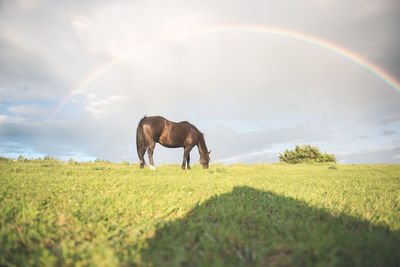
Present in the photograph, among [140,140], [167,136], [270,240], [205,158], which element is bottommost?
[270,240]

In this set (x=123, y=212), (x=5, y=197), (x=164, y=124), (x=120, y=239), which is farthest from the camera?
(x=164, y=124)

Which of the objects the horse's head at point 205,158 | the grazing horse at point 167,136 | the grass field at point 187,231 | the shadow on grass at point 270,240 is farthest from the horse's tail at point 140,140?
the shadow on grass at point 270,240

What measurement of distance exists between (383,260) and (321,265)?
0.56m

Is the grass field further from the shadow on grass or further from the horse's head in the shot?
the horse's head

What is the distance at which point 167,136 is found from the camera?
41.0ft

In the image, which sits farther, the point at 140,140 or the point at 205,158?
the point at 205,158

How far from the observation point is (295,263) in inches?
64.7

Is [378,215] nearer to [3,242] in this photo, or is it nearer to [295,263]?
[295,263]

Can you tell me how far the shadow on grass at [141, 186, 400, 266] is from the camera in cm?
169

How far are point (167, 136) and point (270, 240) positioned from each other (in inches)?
427

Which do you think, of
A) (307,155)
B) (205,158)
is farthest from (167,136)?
(307,155)

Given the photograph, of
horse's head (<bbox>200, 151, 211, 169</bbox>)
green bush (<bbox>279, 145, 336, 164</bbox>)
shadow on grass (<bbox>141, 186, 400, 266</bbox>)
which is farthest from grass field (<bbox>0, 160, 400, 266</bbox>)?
green bush (<bbox>279, 145, 336, 164</bbox>)

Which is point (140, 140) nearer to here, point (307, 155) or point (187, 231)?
point (187, 231)

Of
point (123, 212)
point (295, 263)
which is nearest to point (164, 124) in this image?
point (123, 212)
